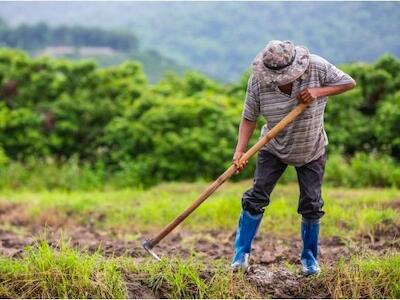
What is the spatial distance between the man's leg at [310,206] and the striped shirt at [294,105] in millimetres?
83

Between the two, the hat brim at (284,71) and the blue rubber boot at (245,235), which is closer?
the hat brim at (284,71)

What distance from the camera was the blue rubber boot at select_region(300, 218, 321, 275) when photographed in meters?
5.13

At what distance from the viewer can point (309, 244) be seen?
205 inches

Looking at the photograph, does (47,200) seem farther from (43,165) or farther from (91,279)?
(91,279)

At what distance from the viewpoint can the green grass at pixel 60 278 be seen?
4473 mm

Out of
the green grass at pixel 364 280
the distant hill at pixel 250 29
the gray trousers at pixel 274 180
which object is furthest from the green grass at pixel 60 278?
the distant hill at pixel 250 29

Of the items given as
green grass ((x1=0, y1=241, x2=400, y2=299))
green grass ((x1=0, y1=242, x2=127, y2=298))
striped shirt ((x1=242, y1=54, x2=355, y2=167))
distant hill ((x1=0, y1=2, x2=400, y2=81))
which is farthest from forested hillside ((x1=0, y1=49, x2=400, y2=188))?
distant hill ((x1=0, y1=2, x2=400, y2=81))

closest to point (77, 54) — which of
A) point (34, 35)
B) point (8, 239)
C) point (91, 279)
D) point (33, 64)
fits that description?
point (34, 35)

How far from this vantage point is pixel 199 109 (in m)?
12.4

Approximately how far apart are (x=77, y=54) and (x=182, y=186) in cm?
2367

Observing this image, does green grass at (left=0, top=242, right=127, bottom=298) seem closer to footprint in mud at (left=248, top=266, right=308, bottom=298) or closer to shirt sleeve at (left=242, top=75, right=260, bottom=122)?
footprint in mud at (left=248, top=266, right=308, bottom=298)

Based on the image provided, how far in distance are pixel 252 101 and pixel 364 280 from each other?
4.35ft

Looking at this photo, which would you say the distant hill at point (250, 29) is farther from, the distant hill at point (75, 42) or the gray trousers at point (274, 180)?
the gray trousers at point (274, 180)

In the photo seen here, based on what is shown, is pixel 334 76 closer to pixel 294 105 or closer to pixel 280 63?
pixel 294 105
